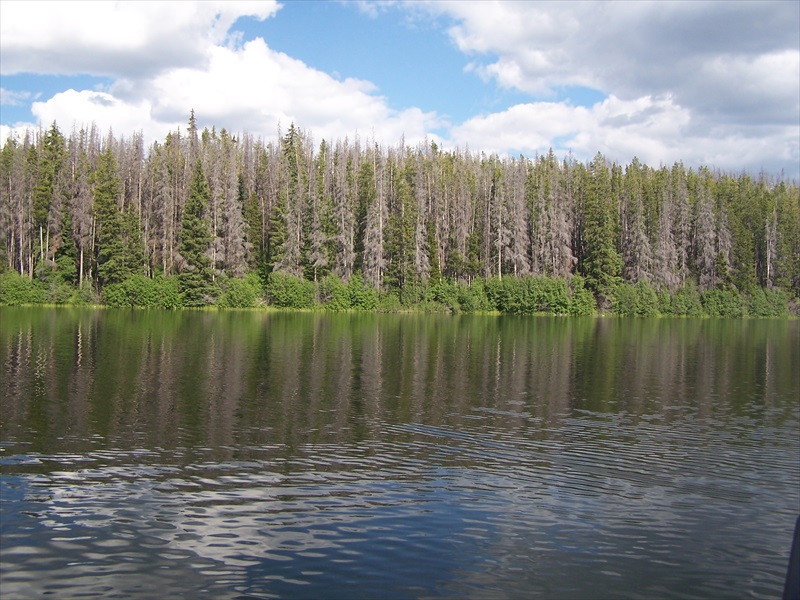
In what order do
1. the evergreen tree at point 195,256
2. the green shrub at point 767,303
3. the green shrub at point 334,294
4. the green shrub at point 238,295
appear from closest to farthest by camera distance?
the evergreen tree at point 195,256 < the green shrub at point 238,295 < the green shrub at point 334,294 < the green shrub at point 767,303

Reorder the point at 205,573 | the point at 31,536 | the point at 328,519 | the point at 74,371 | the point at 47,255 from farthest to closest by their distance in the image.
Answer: the point at 47,255 < the point at 74,371 < the point at 328,519 < the point at 31,536 < the point at 205,573

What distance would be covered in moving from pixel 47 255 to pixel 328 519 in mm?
85775

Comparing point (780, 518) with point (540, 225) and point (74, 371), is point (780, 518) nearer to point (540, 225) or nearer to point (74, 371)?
point (74, 371)

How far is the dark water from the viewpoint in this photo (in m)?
11.0

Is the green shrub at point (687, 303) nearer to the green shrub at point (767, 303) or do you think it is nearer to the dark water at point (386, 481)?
the green shrub at point (767, 303)

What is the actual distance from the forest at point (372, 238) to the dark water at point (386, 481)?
183 ft

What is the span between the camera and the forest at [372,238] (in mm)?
87625

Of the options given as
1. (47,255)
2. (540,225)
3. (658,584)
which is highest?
(540,225)

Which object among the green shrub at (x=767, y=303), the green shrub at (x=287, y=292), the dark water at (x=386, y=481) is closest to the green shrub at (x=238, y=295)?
the green shrub at (x=287, y=292)

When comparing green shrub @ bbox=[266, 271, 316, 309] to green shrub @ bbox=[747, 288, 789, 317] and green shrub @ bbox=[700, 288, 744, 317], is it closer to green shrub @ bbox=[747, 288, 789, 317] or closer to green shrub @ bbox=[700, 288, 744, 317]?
green shrub @ bbox=[700, 288, 744, 317]

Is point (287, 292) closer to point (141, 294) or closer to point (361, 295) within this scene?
point (361, 295)

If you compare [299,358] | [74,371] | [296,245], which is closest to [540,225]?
[296,245]

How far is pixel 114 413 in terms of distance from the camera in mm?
21906

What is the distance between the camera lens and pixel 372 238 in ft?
314
